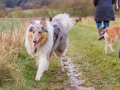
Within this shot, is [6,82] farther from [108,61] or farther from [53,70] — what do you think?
[108,61]

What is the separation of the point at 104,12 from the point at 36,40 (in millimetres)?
5634

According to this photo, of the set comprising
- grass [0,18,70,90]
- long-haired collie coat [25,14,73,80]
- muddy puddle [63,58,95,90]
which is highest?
long-haired collie coat [25,14,73,80]

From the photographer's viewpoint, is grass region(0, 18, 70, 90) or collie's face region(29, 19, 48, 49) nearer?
grass region(0, 18, 70, 90)

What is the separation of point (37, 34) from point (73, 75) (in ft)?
4.77

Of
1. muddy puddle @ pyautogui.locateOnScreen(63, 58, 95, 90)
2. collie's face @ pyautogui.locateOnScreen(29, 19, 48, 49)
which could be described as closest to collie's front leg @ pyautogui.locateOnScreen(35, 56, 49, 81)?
collie's face @ pyautogui.locateOnScreen(29, 19, 48, 49)

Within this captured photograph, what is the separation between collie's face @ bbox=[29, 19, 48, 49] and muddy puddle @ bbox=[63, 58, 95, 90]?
3.64 ft

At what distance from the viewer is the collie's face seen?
4.79 meters

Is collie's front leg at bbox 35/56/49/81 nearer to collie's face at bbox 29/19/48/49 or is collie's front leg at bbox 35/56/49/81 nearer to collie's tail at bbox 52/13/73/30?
collie's face at bbox 29/19/48/49

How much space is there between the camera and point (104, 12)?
9.66m

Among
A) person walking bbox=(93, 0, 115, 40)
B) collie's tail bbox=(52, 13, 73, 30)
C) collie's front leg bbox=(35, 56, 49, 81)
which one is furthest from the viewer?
person walking bbox=(93, 0, 115, 40)

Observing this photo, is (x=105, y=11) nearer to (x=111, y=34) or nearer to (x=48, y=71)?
(x=111, y=34)

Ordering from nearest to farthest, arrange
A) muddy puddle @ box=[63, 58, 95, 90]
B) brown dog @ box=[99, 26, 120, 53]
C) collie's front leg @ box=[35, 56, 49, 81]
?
muddy puddle @ box=[63, 58, 95, 90] < collie's front leg @ box=[35, 56, 49, 81] < brown dog @ box=[99, 26, 120, 53]

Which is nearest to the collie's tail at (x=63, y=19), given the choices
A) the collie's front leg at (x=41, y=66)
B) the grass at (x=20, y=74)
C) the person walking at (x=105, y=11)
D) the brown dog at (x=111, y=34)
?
the grass at (x=20, y=74)

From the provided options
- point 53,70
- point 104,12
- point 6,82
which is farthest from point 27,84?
point 104,12
